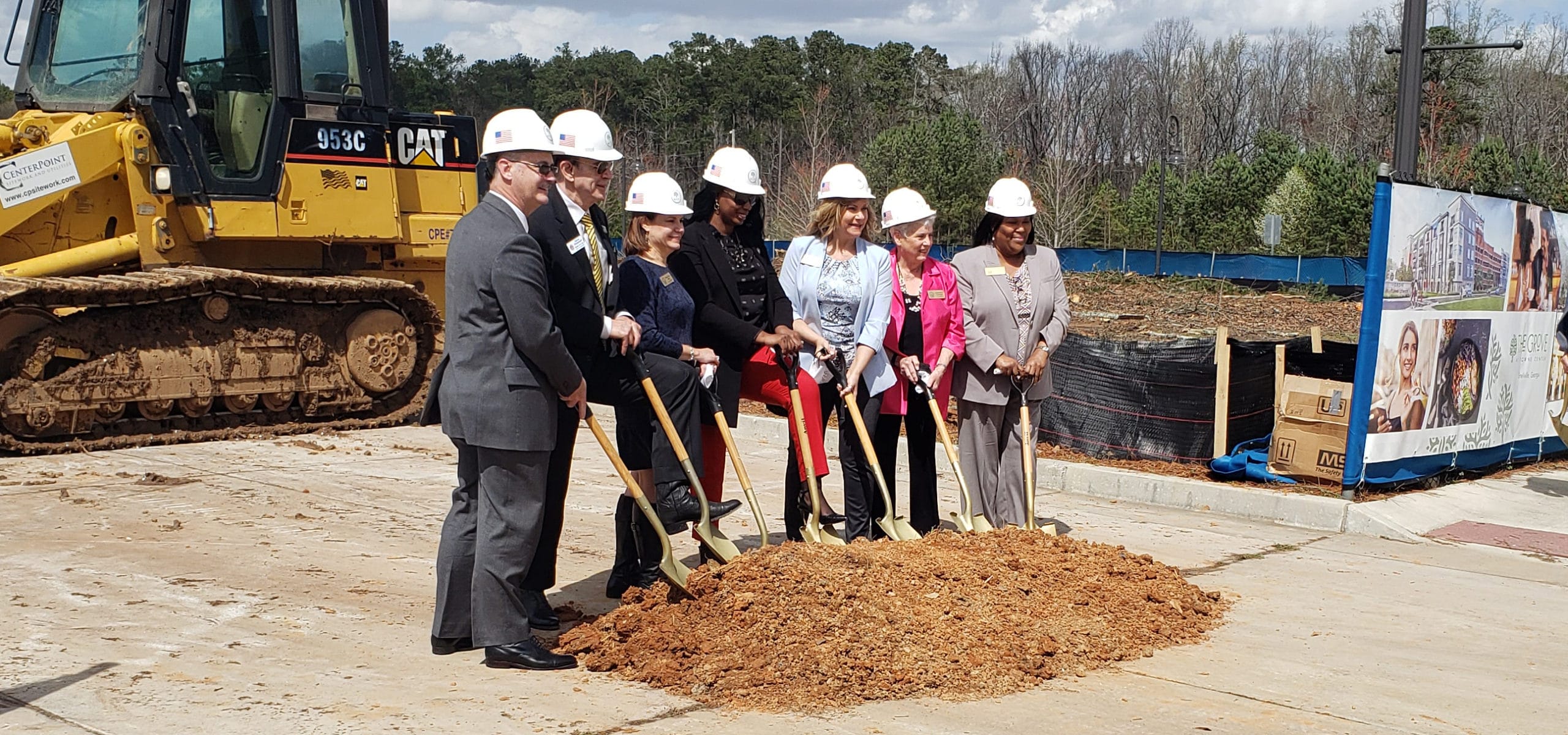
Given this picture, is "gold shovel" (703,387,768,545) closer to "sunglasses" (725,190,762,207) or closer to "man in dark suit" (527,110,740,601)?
"man in dark suit" (527,110,740,601)

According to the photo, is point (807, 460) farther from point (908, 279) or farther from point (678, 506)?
point (908, 279)

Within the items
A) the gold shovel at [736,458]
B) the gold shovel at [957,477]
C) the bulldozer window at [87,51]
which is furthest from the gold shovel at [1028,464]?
the bulldozer window at [87,51]

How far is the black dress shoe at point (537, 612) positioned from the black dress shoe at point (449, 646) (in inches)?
14.7

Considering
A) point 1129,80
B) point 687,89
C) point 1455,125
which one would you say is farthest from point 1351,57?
point 687,89

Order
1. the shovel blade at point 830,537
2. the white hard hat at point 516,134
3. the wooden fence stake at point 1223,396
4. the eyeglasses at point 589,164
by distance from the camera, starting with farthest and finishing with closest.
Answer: the wooden fence stake at point 1223,396 → the shovel blade at point 830,537 → the eyeglasses at point 589,164 → the white hard hat at point 516,134

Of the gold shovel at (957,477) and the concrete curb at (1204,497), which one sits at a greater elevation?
the gold shovel at (957,477)

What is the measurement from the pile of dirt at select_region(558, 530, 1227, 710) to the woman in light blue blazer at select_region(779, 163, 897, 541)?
0.82m

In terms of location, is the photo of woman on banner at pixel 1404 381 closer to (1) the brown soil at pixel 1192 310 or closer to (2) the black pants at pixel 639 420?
(2) the black pants at pixel 639 420

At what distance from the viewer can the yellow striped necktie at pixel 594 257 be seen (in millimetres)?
5846

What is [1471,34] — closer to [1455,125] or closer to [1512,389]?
[1455,125]

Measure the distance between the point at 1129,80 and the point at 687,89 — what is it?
24574 millimetres

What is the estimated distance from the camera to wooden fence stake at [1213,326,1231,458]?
391 inches

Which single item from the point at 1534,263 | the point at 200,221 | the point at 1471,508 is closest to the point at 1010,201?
the point at 1471,508

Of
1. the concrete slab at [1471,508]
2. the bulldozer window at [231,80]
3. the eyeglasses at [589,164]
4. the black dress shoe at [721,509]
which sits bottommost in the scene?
the concrete slab at [1471,508]
